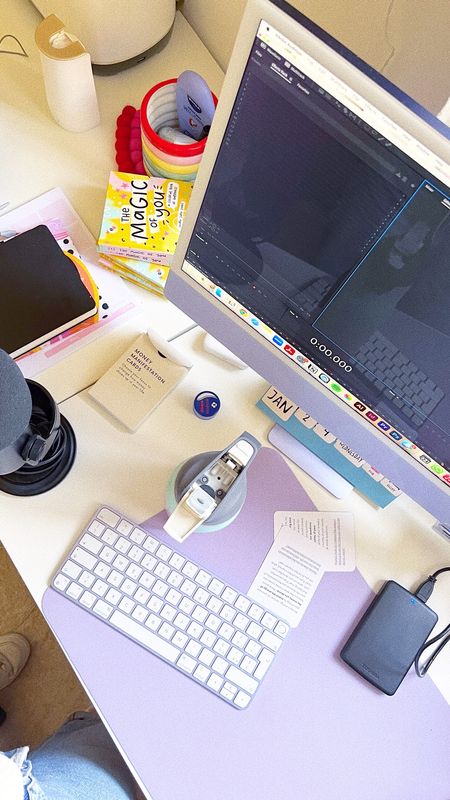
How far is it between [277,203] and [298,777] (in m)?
0.60

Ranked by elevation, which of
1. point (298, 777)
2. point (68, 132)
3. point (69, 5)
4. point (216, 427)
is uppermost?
point (69, 5)

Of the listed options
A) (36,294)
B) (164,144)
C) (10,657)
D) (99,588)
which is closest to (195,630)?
(99,588)

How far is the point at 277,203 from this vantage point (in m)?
0.58

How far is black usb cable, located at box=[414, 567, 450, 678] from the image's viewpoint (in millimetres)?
823

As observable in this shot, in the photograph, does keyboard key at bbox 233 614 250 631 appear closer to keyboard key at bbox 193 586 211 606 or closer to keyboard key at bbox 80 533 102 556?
keyboard key at bbox 193 586 211 606

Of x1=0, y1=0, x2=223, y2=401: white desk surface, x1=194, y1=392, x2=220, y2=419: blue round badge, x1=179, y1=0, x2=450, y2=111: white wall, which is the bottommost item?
x1=194, y1=392, x2=220, y2=419: blue round badge

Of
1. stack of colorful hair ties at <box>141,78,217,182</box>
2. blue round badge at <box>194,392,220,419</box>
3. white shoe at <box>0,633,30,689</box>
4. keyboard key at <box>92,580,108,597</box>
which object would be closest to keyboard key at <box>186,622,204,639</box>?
keyboard key at <box>92,580,108,597</box>

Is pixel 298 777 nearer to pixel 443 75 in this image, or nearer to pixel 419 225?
pixel 419 225

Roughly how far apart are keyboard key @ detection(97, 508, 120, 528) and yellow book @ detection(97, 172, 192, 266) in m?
0.32

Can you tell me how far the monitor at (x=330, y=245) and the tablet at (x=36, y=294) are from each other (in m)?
0.17

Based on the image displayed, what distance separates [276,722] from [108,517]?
0.29m

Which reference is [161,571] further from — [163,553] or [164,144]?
[164,144]

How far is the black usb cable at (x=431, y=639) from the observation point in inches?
32.4

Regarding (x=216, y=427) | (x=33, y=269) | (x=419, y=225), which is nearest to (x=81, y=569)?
(x=216, y=427)
